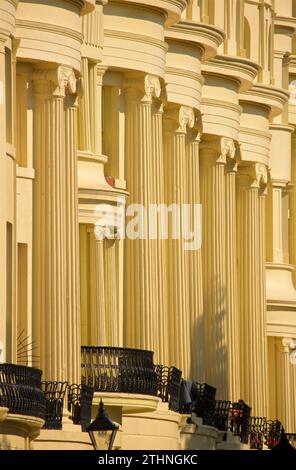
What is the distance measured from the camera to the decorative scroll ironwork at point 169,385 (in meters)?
85.3

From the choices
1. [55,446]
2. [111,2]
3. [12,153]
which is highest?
[111,2]

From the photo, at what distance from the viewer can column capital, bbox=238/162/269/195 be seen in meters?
108

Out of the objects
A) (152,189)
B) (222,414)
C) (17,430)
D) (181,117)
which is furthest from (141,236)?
(17,430)

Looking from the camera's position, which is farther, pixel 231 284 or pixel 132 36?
pixel 231 284

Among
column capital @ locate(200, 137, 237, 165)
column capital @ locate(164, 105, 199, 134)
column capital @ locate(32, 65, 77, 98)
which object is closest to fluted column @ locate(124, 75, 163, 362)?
column capital @ locate(164, 105, 199, 134)

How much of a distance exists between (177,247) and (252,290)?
1524 centimetres

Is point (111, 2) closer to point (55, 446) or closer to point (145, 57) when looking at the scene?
point (145, 57)

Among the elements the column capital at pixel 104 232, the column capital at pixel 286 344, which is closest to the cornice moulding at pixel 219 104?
the column capital at pixel 286 344

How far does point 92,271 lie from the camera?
270 ft

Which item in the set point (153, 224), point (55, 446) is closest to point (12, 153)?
point (55, 446)

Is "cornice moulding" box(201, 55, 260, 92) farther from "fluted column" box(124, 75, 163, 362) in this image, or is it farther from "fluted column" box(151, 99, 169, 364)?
"fluted column" box(124, 75, 163, 362)

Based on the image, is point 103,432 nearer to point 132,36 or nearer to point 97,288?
point 97,288

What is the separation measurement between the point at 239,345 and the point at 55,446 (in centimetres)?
3593

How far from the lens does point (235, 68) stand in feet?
331
